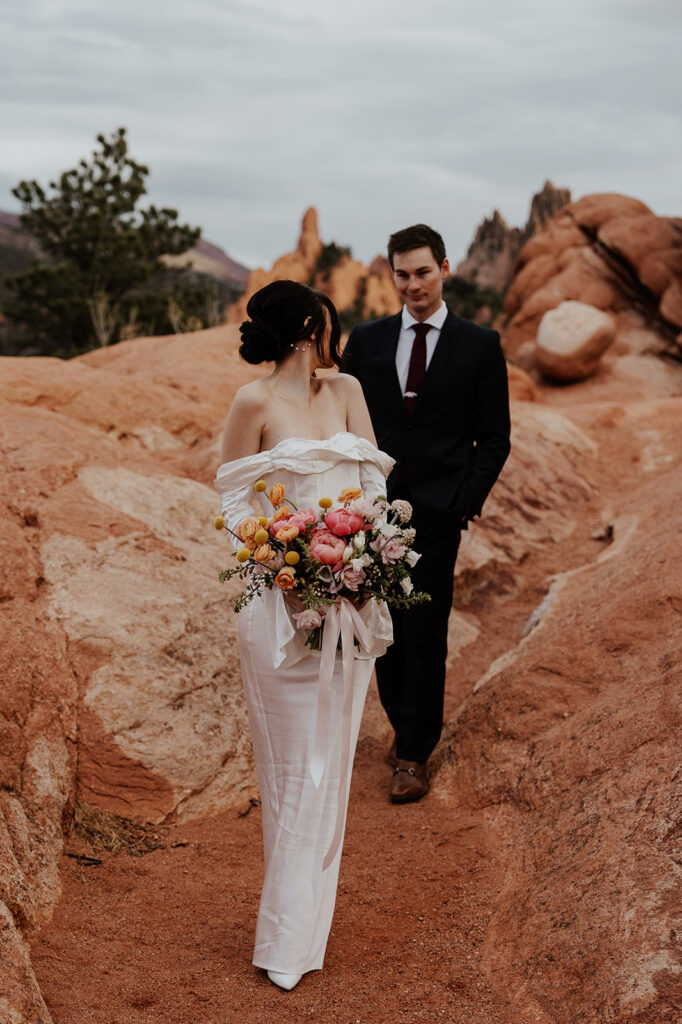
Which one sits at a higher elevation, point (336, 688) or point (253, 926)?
point (336, 688)

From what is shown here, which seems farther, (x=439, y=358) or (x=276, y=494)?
(x=439, y=358)

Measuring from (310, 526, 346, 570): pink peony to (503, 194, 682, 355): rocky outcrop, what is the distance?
17419 millimetres

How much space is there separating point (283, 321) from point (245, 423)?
16.6 inches

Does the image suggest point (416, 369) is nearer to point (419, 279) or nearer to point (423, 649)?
point (419, 279)

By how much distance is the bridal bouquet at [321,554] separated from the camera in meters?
3.23

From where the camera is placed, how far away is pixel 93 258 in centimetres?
2786

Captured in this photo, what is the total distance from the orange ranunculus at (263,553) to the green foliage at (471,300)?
142 ft

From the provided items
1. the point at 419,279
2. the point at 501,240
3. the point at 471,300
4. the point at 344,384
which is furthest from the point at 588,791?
the point at 501,240

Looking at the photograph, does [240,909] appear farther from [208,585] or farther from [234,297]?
[234,297]

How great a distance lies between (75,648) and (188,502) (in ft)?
6.00

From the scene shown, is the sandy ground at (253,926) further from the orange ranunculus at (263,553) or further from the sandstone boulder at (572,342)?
the sandstone boulder at (572,342)

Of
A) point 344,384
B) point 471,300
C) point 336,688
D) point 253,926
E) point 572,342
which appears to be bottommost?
point 471,300

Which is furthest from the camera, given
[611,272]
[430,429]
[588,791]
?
[611,272]

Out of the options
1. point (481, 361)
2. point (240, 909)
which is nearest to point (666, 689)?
point (481, 361)
